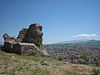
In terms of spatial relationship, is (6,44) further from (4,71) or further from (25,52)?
(4,71)

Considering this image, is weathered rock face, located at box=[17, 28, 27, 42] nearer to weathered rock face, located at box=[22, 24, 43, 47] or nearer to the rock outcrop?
the rock outcrop

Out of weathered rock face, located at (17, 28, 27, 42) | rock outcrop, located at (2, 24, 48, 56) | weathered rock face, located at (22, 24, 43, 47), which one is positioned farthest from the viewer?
weathered rock face, located at (17, 28, 27, 42)

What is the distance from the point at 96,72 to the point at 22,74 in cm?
815

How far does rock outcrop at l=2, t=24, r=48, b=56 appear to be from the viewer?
25.3 metres

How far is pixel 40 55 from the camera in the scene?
88.0ft

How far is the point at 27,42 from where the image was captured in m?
32.6

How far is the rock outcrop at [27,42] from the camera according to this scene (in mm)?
25328

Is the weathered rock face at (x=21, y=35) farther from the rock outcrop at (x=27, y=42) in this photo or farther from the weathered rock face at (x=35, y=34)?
the weathered rock face at (x=35, y=34)

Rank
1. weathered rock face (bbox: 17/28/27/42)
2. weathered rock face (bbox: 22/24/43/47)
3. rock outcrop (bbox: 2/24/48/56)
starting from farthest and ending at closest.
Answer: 1. weathered rock face (bbox: 17/28/27/42)
2. weathered rock face (bbox: 22/24/43/47)
3. rock outcrop (bbox: 2/24/48/56)

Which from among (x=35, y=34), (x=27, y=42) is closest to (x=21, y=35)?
(x=27, y=42)

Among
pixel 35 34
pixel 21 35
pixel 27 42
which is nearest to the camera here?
pixel 35 34

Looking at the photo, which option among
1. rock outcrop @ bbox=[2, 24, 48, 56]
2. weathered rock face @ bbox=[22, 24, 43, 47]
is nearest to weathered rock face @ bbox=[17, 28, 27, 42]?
rock outcrop @ bbox=[2, 24, 48, 56]

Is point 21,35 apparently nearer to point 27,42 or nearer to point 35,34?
point 27,42

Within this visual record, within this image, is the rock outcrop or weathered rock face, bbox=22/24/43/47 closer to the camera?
the rock outcrop
